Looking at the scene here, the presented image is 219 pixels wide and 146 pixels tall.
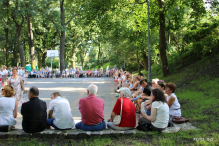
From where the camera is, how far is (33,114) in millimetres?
4859

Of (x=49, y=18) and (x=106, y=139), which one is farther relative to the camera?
(x=49, y=18)

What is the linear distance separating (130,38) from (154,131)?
80.1 ft

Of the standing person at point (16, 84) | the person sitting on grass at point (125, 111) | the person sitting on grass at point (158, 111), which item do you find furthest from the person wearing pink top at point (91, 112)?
the standing person at point (16, 84)

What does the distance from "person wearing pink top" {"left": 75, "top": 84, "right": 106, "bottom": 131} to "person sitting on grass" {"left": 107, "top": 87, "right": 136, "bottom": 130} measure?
1.09 feet

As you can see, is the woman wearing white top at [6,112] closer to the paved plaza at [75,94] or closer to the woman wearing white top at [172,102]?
the paved plaza at [75,94]

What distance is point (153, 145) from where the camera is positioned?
14.4ft

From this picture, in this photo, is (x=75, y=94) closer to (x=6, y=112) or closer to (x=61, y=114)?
(x=6, y=112)

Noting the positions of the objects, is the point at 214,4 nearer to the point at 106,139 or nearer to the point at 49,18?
the point at 106,139

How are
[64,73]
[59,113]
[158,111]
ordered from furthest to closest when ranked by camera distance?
[64,73] < [59,113] < [158,111]

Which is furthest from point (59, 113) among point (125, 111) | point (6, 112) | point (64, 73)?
point (64, 73)

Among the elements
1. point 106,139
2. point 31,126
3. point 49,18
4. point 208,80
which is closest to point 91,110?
point 106,139

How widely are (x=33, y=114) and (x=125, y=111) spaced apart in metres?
2.13

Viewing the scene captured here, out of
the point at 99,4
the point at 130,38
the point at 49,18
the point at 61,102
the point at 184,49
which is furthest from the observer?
the point at 49,18

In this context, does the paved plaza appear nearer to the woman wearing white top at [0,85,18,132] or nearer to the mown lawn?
the woman wearing white top at [0,85,18,132]
